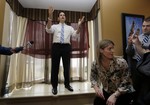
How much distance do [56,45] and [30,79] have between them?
940 mm

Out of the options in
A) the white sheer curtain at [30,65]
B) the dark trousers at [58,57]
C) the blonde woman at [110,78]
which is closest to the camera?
the blonde woman at [110,78]

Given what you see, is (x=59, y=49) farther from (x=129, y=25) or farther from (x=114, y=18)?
(x=129, y=25)

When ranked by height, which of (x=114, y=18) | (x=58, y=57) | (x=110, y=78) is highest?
(x=114, y=18)

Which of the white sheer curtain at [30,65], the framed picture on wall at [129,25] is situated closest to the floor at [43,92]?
the white sheer curtain at [30,65]

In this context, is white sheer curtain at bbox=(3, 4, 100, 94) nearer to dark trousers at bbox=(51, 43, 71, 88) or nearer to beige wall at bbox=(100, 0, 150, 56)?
beige wall at bbox=(100, 0, 150, 56)

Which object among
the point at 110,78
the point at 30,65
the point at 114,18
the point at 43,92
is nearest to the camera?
the point at 110,78

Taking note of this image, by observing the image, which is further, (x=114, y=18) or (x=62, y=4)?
(x=62, y=4)

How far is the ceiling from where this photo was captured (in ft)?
8.89

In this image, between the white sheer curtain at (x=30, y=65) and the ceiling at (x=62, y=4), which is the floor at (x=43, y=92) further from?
the ceiling at (x=62, y=4)

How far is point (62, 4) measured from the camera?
9.18 feet

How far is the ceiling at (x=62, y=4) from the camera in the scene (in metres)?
2.71

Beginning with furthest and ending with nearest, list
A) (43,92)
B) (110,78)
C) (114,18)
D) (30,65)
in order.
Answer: (30,65)
(114,18)
(43,92)
(110,78)

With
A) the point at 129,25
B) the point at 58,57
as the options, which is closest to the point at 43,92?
the point at 58,57

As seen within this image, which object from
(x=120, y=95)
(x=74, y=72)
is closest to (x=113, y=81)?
(x=120, y=95)
